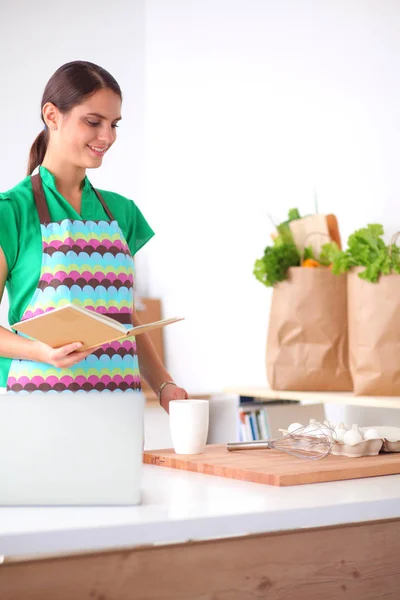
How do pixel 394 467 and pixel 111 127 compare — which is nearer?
pixel 394 467

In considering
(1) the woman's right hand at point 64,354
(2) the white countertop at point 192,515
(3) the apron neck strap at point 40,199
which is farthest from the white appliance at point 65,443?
(3) the apron neck strap at point 40,199

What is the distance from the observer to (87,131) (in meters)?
1.68

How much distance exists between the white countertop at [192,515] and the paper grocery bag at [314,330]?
1250 millimetres

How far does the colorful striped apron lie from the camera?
162 cm

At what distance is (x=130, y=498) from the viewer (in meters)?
1.04

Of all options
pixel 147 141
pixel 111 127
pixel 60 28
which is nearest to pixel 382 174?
pixel 111 127

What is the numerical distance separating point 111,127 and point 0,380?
1.84ft

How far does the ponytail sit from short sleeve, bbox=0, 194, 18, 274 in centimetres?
21

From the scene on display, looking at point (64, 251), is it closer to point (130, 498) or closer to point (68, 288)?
point (68, 288)

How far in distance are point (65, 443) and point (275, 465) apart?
0.41 meters

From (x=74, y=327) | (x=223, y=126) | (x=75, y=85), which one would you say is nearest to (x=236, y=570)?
(x=74, y=327)

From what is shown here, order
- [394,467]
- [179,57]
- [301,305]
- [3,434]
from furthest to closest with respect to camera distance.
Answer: [179,57], [301,305], [394,467], [3,434]

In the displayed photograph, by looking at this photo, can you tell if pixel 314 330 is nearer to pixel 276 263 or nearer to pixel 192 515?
pixel 276 263

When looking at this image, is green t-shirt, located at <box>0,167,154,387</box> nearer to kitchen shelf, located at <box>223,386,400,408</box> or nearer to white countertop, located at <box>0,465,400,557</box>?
white countertop, located at <box>0,465,400,557</box>
